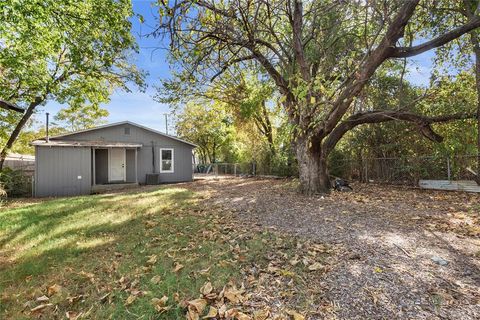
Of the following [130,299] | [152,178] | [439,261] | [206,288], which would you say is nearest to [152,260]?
[130,299]

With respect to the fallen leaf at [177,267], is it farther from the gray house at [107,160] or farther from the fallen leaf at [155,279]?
the gray house at [107,160]

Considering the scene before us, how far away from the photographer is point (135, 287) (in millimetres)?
2760

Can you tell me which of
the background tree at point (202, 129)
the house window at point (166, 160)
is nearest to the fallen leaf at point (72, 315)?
the house window at point (166, 160)

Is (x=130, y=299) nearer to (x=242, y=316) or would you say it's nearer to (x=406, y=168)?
(x=242, y=316)

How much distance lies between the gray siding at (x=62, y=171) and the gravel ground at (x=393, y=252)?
1004 centimetres

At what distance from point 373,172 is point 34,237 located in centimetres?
1183

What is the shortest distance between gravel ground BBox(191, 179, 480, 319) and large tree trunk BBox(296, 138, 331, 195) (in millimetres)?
1478

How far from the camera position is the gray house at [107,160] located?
1226 cm

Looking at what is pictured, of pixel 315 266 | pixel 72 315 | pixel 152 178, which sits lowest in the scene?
pixel 72 315

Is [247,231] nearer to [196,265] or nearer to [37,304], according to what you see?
[196,265]

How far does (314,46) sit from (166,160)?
1145 cm

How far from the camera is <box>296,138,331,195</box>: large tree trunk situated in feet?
26.0

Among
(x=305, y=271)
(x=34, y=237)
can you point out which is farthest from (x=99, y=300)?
(x=34, y=237)

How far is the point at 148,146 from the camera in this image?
15.5 meters
